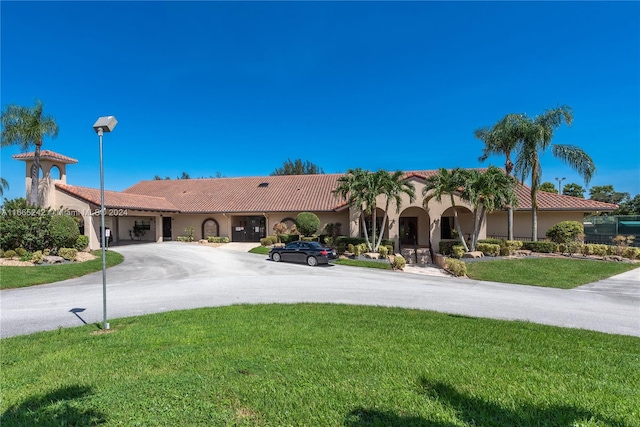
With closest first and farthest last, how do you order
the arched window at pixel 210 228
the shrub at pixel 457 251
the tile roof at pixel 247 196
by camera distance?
the shrub at pixel 457 251, the tile roof at pixel 247 196, the arched window at pixel 210 228

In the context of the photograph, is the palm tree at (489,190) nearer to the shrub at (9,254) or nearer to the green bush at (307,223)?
the green bush at (307,223)

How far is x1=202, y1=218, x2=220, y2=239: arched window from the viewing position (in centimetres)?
3075

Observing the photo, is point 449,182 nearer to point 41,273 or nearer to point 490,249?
point 490,249

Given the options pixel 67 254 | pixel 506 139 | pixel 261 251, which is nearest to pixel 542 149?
pixel 506 139

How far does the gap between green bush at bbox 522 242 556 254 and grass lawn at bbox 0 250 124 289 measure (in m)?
24.3

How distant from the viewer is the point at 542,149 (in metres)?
20.0

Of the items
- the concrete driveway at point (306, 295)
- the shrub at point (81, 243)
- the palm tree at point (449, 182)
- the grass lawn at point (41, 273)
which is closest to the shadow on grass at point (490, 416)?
the concrete driveway at point (306, 295)

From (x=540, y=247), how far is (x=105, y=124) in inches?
879

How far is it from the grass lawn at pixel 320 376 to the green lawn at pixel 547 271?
8586 mm

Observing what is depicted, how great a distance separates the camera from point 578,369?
445 cm

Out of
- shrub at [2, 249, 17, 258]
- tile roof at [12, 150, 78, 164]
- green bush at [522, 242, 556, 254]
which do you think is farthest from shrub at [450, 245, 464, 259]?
tile roof at [12, 150, 78, 164]

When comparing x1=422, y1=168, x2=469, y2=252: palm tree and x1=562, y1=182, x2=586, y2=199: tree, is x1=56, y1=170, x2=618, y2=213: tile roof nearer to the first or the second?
x1=422, y1=168, x2=469, y2=252: palm tree

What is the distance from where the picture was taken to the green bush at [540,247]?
19188mm

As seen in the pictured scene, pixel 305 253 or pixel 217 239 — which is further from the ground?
pixel 217 239
